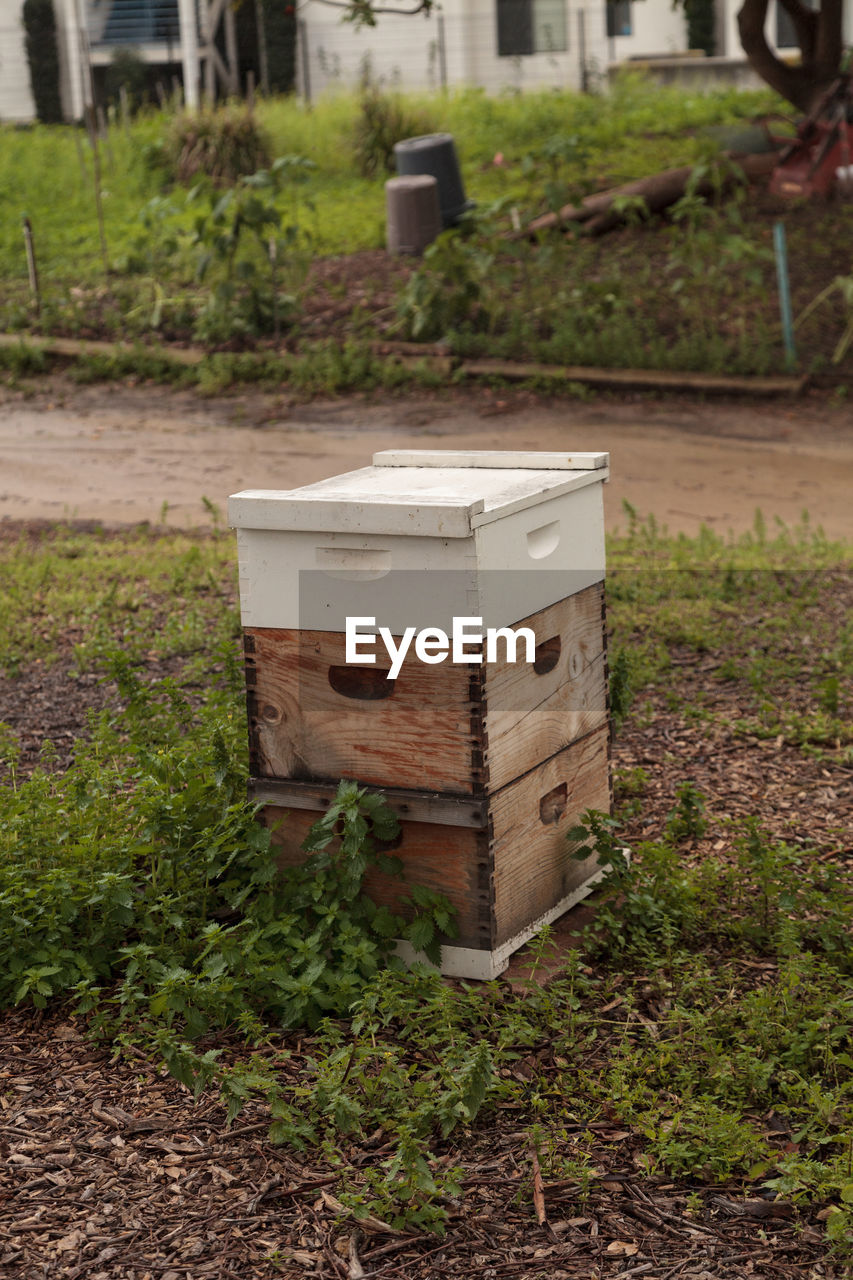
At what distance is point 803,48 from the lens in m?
14.0

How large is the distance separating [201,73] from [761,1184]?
2627 centimetres

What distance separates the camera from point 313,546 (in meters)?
3.14

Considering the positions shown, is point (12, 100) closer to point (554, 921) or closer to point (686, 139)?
point (686, 139)

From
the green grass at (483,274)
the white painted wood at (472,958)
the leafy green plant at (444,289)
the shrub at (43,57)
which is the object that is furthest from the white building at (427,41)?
the white painted wood at (472,958)

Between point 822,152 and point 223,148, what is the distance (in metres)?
7.42

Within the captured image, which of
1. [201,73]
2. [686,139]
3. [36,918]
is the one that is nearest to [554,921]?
[36,918]

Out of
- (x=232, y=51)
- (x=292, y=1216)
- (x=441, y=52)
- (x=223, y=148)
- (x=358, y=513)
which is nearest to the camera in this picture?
(x=292, y=1216)

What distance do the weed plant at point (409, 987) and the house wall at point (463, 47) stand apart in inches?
910

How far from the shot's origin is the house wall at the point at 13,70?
2605 centimetres

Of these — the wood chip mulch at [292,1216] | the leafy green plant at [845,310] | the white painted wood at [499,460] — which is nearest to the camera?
the wood chip mulch at [292,1216]

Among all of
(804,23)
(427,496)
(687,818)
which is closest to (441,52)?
(804,23)

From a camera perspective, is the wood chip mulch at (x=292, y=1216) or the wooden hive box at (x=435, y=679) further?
the wooden hive box at (x=435, y=679)

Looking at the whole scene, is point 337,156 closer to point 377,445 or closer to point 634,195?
point 634,195

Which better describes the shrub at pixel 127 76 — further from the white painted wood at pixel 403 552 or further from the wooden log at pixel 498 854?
the wooden log at pixel 498 854
